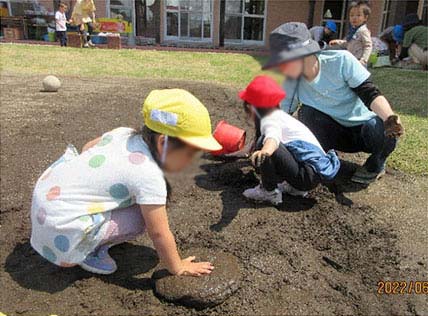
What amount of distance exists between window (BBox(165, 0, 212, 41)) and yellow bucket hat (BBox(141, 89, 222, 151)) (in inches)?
12.0

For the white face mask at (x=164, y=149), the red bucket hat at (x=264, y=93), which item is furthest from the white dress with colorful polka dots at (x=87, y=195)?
the red bucket hat at (x=264, y=93)

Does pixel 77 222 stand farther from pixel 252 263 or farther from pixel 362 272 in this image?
pixel 362 272

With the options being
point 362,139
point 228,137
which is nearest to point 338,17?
point 362,139

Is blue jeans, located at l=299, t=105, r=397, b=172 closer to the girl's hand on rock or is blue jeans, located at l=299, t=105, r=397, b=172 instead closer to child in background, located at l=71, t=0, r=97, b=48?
the girl's hand on rock

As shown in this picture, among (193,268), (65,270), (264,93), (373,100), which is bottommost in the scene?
(65,270)

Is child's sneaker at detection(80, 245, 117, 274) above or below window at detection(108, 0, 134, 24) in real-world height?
below

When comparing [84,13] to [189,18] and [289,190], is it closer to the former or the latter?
[189,18]

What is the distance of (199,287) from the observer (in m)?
2.24

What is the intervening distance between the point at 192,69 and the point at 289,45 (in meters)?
2.53

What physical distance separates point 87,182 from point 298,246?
132 cm

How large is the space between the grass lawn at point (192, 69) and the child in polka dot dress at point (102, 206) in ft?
1.65

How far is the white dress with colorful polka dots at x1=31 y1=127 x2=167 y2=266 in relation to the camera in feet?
6.41

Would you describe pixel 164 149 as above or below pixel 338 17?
below

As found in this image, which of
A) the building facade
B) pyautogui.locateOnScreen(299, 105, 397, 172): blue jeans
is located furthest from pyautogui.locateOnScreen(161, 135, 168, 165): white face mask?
pyautogui.locateOnScreen(299, 105, 397, 172): blue jeans
